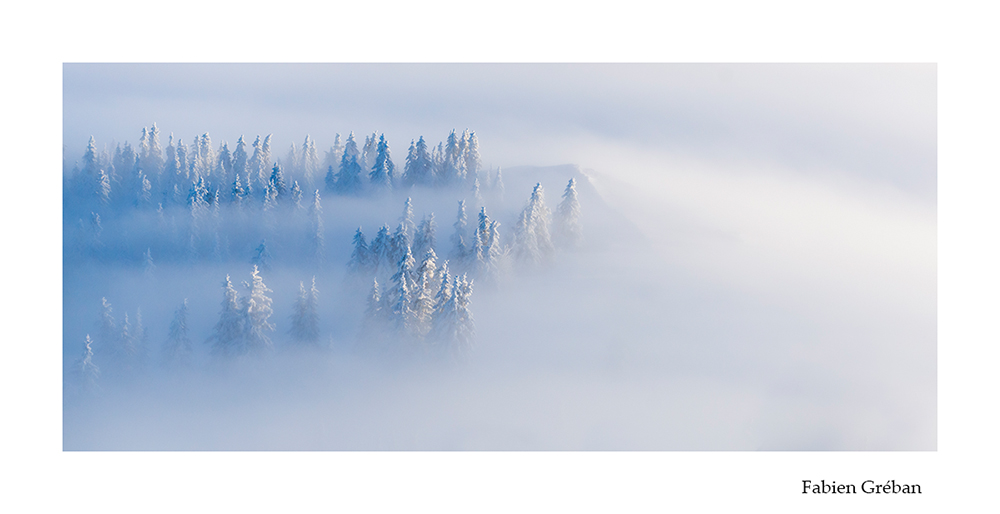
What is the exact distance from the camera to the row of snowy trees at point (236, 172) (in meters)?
34.1

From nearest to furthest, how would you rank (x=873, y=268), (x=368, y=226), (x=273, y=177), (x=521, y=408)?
(x=521, y=408)
(x=873, y=268)
(x=368, y=226)
(x=273, y=177)

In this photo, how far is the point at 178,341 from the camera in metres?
29.7

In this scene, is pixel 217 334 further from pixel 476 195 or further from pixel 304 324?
pixel 476 195

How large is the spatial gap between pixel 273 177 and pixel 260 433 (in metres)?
17.8

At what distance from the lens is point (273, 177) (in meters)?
34.6

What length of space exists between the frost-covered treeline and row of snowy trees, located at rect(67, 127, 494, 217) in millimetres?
101

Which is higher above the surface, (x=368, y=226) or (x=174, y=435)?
(x=368, y=226)

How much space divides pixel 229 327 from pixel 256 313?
→ 208 cm

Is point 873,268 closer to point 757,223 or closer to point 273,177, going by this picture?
point 757,223

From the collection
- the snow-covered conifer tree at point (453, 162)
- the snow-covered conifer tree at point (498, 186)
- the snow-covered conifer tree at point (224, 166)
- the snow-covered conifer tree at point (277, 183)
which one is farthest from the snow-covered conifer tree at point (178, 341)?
the snow-covered conifer tree at point (498, 186)

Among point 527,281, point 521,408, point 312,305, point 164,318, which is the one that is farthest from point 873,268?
point 164,318

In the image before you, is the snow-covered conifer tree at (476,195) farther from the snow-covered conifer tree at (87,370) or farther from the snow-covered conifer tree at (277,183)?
the snow-covered conifer tree at (87,370)

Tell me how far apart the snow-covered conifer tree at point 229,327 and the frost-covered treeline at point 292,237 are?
0.07 meters

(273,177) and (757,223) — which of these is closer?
(757,223)
